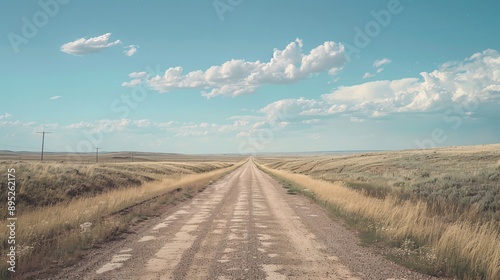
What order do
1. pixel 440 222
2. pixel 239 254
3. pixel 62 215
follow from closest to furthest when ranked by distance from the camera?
pixel 239 254, pixel 440 222, pixel 62 215

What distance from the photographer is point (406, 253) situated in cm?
835

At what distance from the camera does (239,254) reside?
8172 millimetres

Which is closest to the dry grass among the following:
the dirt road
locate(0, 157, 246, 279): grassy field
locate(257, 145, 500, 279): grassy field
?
locate(0, 157, 246, 279): grassy field

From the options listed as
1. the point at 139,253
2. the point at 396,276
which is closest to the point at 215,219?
the point at 139,253

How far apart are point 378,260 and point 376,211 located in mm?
5749

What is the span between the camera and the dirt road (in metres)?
6.83

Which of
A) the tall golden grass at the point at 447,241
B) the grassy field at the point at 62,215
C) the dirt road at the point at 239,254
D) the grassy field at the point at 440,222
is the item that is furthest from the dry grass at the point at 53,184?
the tall golden grass at the point at 447,241

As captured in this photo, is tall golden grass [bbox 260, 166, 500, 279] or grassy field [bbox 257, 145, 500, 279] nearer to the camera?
tall golden grass [bbox 260, 166, 500, 279]

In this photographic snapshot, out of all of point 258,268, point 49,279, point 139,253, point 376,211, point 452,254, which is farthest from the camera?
point 376,211

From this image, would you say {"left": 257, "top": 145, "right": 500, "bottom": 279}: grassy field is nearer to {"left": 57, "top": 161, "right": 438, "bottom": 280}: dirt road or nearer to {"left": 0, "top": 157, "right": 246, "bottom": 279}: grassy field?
{"left": 57, "top": 161, "right": 438, "bottom": 280}: dirt road

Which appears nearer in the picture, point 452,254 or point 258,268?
point 258,268

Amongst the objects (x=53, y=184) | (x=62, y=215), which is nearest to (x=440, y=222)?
(x=62, y=215)

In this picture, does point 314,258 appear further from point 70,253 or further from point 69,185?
point 69,185

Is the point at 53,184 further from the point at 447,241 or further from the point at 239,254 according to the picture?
the point at 447,241
